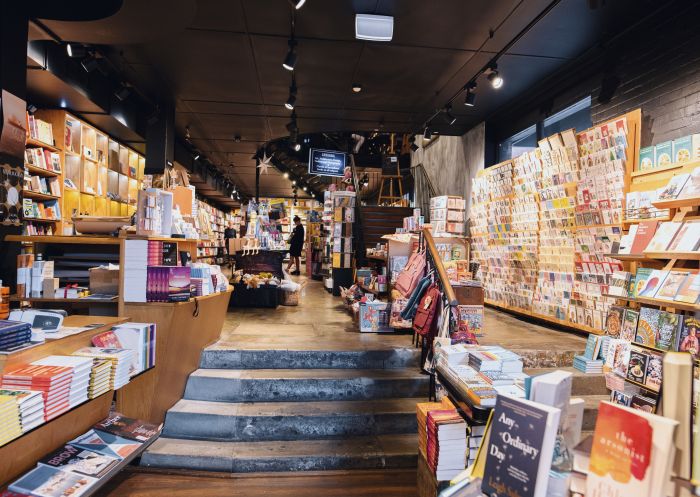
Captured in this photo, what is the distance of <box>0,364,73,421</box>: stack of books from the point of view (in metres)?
2.11

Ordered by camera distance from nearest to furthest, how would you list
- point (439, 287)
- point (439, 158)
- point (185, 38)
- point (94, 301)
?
point (94, 301), point (439, 287), point (185, 38), point (439, 158)

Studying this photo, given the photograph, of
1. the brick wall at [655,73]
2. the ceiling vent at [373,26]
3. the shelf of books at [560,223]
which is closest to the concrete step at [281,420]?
the shelf of books at [560,223]

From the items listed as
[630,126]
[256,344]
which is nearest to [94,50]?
[256,344]

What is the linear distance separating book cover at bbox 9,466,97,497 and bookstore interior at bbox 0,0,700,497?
0.04 feet

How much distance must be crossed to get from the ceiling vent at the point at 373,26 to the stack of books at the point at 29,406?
162 inches

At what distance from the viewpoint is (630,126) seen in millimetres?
4504

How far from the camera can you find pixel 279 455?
3225mm

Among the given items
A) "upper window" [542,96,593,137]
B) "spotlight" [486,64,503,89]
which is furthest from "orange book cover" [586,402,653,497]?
"upper window" [542,96,593,137]

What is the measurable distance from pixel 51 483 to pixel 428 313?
2825 millimetres

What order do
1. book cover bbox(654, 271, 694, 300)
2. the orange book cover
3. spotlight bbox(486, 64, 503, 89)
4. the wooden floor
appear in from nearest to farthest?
the orange book cover → the wooden floor → book cover bbox(654, 271, 694, 300) → spotlight bbox(486, 64, 503, 89)

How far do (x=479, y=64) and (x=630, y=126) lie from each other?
209 cm

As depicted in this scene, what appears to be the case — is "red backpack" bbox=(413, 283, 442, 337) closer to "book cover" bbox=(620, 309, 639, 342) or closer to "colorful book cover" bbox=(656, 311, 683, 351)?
"book cover" bbox=(620, 309, 639, 342)

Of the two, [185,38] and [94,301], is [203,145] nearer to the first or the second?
[185,38]

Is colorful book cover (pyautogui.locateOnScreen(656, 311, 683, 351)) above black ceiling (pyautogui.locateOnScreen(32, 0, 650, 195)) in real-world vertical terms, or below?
below
